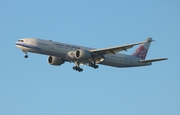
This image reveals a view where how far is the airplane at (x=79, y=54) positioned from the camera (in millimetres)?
69500

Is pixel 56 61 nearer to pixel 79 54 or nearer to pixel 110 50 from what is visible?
pixel 79 54

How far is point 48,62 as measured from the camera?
7806cm

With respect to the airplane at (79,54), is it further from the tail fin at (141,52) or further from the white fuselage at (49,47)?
the tail fin at (141,52)

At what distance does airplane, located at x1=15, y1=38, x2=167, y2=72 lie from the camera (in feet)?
228

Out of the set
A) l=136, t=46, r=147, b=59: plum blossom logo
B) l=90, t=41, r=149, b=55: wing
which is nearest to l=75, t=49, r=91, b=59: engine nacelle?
l=90, t=41, r=149, b=55: wing

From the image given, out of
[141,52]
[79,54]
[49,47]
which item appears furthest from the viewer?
[141,52]

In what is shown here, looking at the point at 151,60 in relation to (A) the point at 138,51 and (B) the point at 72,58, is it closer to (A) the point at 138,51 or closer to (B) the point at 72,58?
(A) the point at 138,51

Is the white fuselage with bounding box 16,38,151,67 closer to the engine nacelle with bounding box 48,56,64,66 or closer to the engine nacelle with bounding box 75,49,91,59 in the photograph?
the engine nacelle with bounding box 75,49,91,59

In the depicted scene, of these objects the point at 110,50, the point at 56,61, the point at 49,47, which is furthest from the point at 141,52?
the point at 49,47

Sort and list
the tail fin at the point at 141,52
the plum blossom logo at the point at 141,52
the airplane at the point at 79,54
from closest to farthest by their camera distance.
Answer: the airplane at the point at 79,54 < the tail fin at the point at 141,52 < the plum blossom logo at the point at 141,52

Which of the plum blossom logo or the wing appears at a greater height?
the plum blossom logo

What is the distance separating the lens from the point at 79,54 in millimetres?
70812

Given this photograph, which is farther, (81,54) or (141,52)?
(141,52)

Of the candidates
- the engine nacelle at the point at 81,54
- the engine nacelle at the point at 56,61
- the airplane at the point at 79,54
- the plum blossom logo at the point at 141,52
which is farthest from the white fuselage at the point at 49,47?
the plum blossom logo at the point at 141,52
